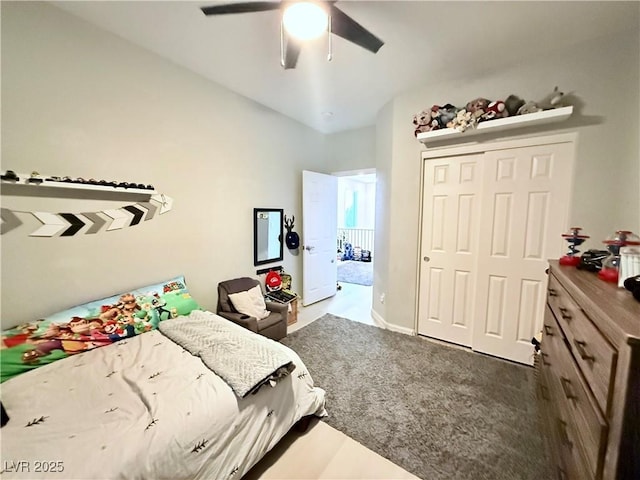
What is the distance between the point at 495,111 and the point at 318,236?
261cm

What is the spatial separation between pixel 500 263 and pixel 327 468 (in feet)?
7.39

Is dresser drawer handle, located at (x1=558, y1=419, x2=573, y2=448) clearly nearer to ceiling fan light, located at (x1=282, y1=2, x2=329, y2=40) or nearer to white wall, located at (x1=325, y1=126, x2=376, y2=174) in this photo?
ceiling fan light, located at (x1=282, y1=2, x2=329, y2=40)

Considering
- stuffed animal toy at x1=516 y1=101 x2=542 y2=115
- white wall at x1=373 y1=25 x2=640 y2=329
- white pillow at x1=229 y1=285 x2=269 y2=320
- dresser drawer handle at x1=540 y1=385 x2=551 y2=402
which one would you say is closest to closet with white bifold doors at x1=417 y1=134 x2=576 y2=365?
white wall at x1=373 y1=25 x2=640 y2=329

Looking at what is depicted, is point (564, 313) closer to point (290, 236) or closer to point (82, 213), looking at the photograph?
point (290, 236)

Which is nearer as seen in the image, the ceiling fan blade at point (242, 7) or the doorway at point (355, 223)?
the ceiling fan blade at point (242, 7)

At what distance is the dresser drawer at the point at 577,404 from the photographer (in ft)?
2.49

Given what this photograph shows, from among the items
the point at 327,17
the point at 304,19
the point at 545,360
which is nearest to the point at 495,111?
the point at 327,17

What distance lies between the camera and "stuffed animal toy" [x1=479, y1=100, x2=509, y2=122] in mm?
2195

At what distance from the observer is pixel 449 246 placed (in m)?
2.70

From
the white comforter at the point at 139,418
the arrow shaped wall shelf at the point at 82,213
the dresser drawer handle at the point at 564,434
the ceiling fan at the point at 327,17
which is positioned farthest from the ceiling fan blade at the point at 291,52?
the dresser drawer handle at the point at 564,434

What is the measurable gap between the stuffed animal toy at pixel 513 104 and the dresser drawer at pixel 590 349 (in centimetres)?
Answer: 172

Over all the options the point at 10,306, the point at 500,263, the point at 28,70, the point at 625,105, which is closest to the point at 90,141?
the point at 28,70

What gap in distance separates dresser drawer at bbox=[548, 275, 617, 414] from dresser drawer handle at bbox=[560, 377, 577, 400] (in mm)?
145

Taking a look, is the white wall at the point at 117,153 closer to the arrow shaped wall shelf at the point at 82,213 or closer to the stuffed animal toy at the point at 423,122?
the arrow shaped wall shelf at the point at 82,213
